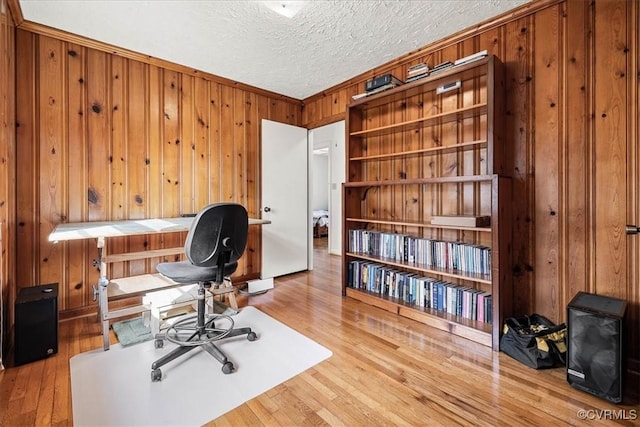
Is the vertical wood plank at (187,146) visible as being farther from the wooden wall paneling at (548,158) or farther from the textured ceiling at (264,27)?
the wooden wall paneling at (548,158)

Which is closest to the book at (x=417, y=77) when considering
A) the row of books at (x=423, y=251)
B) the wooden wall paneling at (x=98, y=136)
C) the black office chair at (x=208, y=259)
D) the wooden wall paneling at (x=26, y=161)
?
the row of books at (x=423, y=251)

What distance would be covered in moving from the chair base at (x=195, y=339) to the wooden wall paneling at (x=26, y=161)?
1318 mm

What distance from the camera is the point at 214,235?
1904mm

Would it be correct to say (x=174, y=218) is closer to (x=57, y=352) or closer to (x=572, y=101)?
(x=57, y=352)

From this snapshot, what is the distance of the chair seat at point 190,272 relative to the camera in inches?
75.8

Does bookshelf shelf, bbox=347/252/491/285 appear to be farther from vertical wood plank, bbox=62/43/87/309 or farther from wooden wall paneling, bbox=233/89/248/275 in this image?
vertical wood plank, bbox=62/43/87/309

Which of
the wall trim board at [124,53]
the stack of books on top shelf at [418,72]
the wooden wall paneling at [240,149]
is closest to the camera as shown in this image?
the wall trim board at [124,53]

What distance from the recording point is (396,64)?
10.0ft

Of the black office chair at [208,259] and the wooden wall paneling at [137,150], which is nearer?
the black office chair at [208,259]

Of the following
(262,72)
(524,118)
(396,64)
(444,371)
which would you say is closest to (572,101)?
(524,118)

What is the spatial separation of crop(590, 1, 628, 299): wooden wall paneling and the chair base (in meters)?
2.46

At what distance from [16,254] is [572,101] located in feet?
14.2

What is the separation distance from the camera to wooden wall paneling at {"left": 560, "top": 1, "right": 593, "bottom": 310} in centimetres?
201

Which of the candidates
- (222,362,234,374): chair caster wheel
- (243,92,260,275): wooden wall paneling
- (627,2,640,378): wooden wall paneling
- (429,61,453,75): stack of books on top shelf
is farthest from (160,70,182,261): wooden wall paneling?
(627,2,640,378): wooden wall paneling
